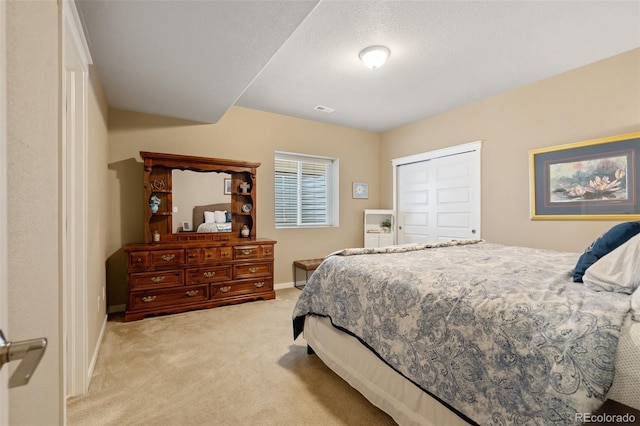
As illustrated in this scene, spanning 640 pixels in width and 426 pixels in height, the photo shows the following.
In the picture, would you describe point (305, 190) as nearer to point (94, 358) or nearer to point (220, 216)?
point (220, 216)

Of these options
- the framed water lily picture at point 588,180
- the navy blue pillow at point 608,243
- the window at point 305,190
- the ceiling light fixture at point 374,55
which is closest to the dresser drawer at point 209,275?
the window at point 305,190

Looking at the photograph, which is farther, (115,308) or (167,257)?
(115,308)

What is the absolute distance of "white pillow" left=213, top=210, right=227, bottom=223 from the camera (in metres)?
3.90

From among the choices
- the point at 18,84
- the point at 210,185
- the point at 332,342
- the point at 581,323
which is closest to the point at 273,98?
the point at 210,185

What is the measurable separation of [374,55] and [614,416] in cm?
274

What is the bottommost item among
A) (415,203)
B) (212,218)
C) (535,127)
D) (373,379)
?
(373,379)

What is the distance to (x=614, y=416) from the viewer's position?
2.53 ft

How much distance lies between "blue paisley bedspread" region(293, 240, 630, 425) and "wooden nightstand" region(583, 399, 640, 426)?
0.05 m

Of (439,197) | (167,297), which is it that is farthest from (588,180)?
(167,297)

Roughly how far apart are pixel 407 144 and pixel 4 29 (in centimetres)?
489

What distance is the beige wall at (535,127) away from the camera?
112 inches

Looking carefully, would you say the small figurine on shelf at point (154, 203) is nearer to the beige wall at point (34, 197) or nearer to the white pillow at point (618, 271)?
the beige wall at point (34, 197)

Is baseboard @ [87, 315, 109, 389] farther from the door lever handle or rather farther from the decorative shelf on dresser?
the door lever handle

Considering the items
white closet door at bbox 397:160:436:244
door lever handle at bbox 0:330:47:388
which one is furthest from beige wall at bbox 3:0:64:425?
white closet door at bbox 397:160:436:244
